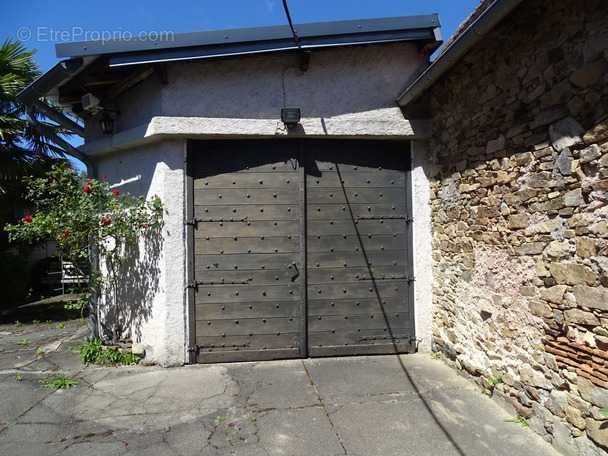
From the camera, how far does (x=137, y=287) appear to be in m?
4.77

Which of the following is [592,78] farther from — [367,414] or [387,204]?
[367,414]

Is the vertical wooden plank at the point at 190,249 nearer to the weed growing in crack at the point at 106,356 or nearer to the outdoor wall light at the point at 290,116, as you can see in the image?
the weed growing in crack at the point at 106,356

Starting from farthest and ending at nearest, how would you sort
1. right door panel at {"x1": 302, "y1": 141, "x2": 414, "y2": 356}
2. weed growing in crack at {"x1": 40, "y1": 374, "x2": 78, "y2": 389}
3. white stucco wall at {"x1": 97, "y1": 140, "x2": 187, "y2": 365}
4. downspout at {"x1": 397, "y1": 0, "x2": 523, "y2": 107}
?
1. right door panel at {"x1": 302, "y1": 141, "x2": 414, "y2": 356}
2. white stucco wall at {"x1": 97, "y1": 140, "x2": 187, "y2": 365}
3. weed growing in crack at {"x1": 40, "y1": 374, "x2": 78, "y2": 389}
4. downspout at {"x1": 397, "y1": 0, "x2": 523, "y2": 107}

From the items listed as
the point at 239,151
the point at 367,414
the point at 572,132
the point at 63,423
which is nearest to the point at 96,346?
the point at 63,423

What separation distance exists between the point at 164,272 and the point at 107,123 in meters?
2.16

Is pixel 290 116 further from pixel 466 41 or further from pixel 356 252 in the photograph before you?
pixel 466 41

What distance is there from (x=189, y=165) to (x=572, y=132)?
3727 millimetres

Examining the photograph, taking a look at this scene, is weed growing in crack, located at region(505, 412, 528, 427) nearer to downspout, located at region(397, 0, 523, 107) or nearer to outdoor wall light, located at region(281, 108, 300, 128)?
downspout, located at region(397, 0, 523, 107)

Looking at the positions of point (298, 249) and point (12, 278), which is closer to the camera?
point (298, 249)

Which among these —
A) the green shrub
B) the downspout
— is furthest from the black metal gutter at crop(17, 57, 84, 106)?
the green shrub

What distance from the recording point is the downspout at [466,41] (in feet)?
9.34

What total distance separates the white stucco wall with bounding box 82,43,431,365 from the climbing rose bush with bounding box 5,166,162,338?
28 centimetres

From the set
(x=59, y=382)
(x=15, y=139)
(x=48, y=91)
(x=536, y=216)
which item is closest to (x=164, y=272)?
(x=59, y=382)

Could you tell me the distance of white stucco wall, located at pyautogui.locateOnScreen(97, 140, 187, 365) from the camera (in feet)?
14.7
